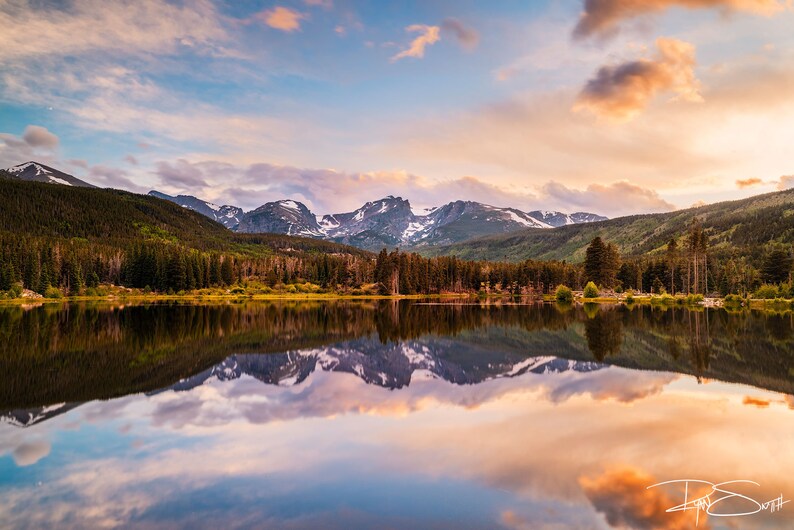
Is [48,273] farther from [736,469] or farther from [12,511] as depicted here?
[736,469]

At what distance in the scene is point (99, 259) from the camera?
165 meters

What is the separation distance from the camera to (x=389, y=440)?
16.9 meters

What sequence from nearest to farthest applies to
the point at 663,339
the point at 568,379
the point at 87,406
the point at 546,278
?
1. the point at 87,406
2. the point at 568,379
3. the point at 663,339
4. the point at 546,278

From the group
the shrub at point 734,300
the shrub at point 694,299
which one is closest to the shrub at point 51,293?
the shrub at point 694,299

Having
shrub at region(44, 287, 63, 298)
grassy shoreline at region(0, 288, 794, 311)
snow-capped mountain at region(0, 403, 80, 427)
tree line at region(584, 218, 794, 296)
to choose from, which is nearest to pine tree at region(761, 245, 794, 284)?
tree line at region(584, 218, 794, 296)

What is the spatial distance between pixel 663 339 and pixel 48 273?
6114 inches

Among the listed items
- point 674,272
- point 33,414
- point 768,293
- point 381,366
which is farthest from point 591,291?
point 33,414

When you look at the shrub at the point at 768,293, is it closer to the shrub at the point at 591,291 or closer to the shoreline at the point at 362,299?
the shoreline at the point at 362,299

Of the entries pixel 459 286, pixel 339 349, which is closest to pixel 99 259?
Result: pixel 459 286

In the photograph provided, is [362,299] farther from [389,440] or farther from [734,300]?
[389,440]

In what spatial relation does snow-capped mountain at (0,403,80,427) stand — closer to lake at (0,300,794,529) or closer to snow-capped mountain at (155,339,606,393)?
lake at (0,300,794,529)

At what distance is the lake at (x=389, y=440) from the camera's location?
1141cm

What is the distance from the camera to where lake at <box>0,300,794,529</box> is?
11.4 metres

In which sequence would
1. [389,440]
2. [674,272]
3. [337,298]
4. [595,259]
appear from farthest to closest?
[674,272] → [337,298] → [595,259] → [389,440]
